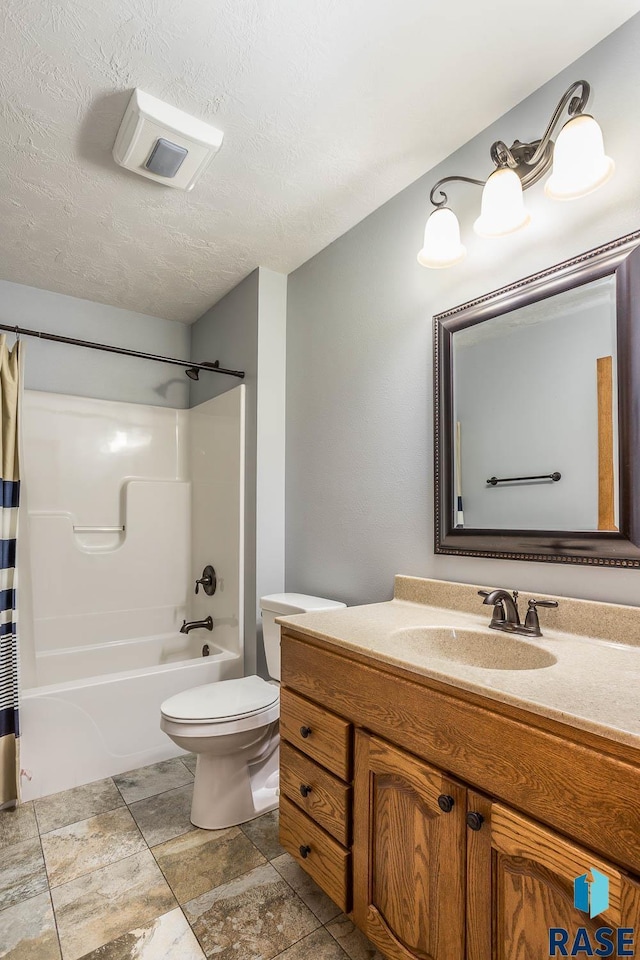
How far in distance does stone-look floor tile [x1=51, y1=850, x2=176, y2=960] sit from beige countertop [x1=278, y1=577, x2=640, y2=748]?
90 cm

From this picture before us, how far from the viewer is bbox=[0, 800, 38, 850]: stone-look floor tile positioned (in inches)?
70.4

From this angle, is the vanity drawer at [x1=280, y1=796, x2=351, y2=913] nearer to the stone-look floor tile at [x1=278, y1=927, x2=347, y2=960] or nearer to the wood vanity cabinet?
the wood vanity cabinet

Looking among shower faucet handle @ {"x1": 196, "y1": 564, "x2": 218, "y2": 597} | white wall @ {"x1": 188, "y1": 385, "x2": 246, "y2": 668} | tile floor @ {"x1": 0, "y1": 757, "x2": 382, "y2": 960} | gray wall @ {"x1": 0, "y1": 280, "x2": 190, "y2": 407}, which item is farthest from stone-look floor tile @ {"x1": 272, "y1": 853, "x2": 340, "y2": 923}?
gray wall @ {"x1": 0, "y1": 280, "x2": 190, "y2": 407}

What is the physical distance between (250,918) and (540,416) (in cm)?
163

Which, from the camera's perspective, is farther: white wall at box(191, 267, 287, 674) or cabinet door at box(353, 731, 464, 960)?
white wall at box(191, 267, 287, 674)

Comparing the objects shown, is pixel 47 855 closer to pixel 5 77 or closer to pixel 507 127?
pixel 5 77

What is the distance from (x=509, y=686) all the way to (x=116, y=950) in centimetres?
128

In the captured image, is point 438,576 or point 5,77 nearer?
point 5,77

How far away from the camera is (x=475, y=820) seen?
3.05 feet

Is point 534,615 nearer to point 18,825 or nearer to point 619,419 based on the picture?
point 619,419

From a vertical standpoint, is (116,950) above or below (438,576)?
below

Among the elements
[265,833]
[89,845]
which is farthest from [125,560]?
[265,833]

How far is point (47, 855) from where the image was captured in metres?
1.69

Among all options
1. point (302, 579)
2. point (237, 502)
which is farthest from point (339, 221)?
point (302, 579)
